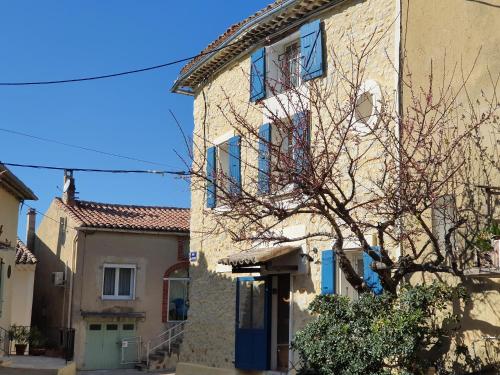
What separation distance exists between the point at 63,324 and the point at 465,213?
18161 millimetres

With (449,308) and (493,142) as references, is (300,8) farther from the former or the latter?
(449,308)

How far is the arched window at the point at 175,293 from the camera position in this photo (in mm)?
25281

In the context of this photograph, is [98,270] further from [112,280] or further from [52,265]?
[52,265]

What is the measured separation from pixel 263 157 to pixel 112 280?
14819 mm

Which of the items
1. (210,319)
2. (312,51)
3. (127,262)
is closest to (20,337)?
(127,262)

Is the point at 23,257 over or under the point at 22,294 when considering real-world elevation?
over

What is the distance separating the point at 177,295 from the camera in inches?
1013

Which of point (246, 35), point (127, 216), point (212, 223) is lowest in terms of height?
point (212, 223)

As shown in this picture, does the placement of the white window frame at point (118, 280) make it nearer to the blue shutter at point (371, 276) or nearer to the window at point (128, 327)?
the window at point (128, 327)

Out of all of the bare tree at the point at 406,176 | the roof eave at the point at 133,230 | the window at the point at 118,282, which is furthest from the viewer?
the window at the point at 118,282

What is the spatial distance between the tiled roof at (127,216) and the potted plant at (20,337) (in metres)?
4.26

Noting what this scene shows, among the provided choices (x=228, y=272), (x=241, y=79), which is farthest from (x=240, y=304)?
(x=241, y=79)

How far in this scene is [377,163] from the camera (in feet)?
36.9

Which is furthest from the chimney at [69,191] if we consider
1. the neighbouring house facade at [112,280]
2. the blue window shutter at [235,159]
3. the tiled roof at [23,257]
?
the blue window shutter at [235,159]
